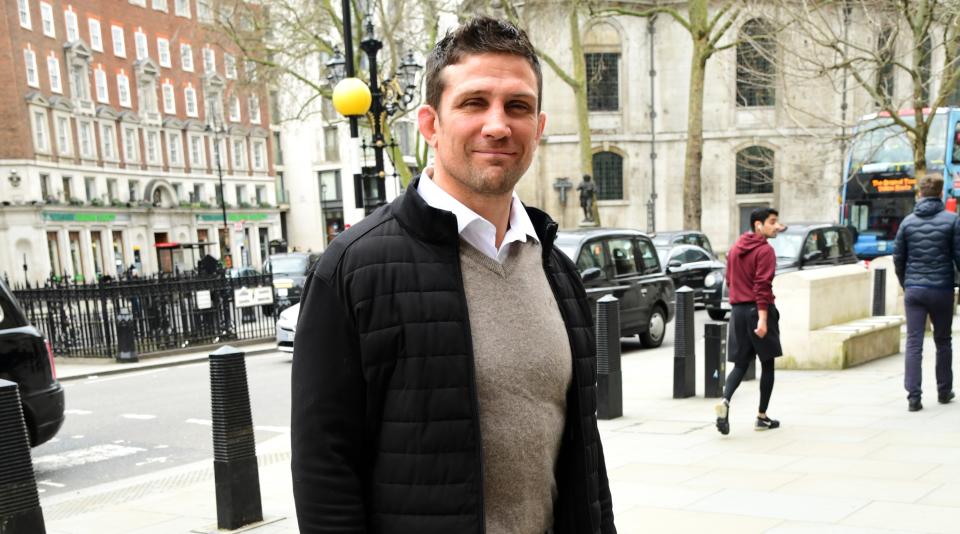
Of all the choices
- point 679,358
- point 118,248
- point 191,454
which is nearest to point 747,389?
point 679,358

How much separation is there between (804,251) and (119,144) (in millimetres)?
47219

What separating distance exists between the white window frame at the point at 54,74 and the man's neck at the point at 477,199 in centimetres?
5208

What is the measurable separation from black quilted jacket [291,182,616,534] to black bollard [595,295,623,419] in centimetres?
613

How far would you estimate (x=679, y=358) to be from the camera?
8992 mm

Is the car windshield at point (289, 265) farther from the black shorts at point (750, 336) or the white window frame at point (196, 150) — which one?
the white window frame at point (196, 150)

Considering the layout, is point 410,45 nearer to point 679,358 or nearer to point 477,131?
point 679,358

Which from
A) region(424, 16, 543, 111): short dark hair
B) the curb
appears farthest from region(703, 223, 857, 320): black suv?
region(424, 16, 543, 111): short dark hair

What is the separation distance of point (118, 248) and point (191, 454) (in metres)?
48.5

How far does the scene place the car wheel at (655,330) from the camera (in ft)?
45.8

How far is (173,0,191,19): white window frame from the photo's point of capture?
56.4m

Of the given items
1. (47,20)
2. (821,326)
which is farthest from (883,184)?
(47,20)

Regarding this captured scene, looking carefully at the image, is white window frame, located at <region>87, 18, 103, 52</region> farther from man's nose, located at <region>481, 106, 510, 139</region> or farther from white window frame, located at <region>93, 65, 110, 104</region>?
man's nose, located at <region>481, 106, 510, 139</region>

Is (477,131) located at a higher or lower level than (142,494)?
higher

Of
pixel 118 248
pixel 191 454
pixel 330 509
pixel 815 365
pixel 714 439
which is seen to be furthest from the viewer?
pixel 118 248
